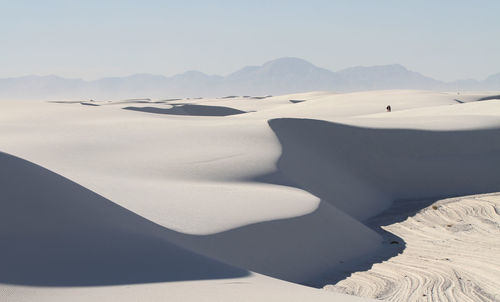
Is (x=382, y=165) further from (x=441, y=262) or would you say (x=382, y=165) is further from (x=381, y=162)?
(x=441, y=262)

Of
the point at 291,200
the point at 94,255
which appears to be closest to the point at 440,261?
the point at 291,200

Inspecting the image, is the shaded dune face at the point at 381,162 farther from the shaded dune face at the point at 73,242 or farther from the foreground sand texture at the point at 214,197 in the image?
the shaded dune face at the point at 73,242

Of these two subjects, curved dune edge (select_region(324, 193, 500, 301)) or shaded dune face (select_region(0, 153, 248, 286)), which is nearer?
shaded dune face (select_region(0, 153, 248, 286))

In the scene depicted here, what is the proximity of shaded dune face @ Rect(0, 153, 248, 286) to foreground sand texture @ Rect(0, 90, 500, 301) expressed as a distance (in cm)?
2

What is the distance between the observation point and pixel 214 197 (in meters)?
10.8

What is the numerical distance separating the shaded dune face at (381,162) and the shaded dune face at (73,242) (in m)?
6.57

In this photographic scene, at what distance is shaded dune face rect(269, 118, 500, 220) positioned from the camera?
49.3 ft

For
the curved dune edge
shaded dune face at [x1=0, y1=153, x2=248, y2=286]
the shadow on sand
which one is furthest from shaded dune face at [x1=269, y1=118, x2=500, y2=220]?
shaded dune face at [x1=0, y1=153, x2=248, y2=286]

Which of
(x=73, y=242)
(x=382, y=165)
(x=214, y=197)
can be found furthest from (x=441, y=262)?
(x=382, y=165)

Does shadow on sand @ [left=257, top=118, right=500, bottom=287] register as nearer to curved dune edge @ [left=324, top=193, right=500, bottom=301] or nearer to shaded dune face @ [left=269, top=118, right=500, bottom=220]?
shaded dune face @ [left=269, top=118, right=500, bottom=220]

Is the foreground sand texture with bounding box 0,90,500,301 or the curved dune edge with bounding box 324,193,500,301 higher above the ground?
the foreground sand texture with bounding box 0,90,500,301

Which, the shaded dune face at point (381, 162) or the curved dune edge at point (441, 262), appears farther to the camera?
the shaded dune face at point (381, 162)

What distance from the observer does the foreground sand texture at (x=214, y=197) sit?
6.52 m

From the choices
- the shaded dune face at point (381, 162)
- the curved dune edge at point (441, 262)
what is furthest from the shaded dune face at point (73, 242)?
the shaded dune face at point (381, 162)
